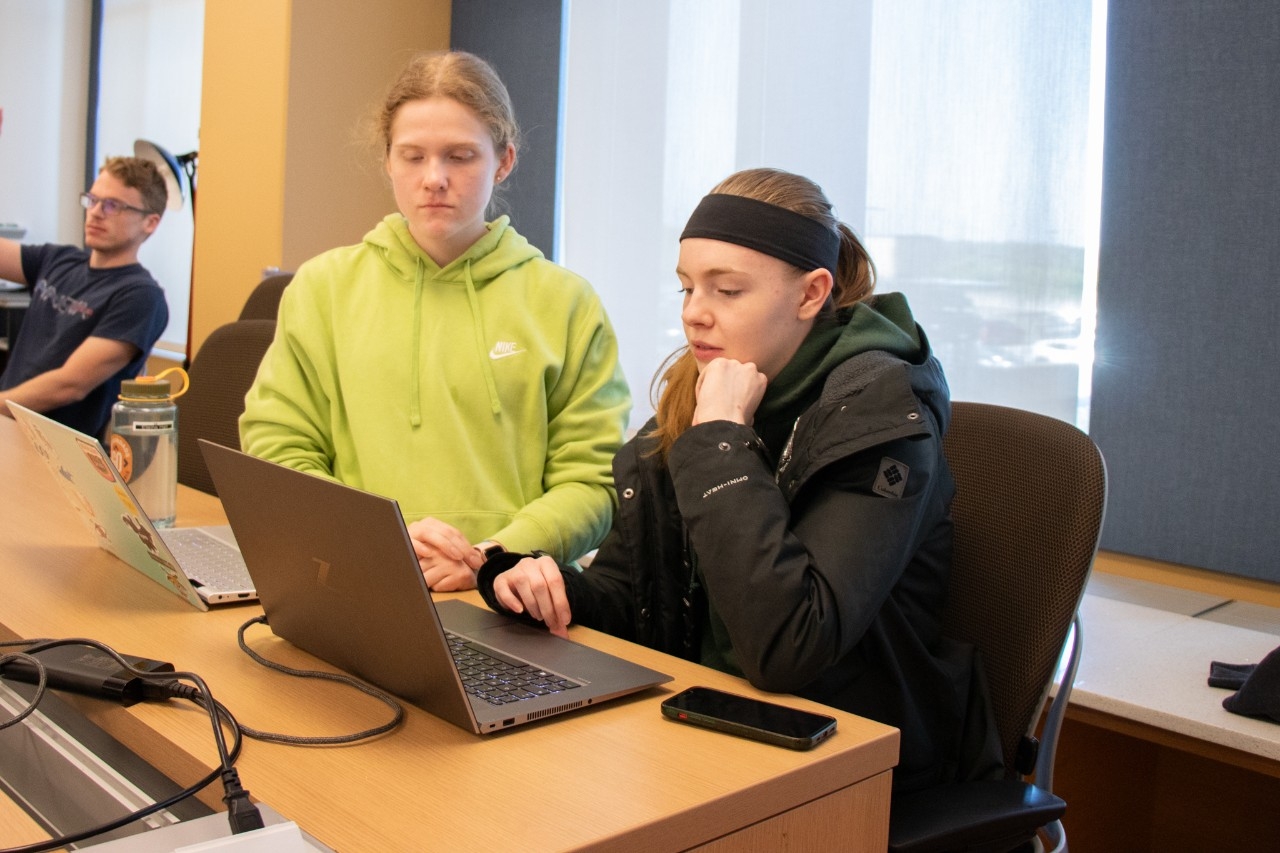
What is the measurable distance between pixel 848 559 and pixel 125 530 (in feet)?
2.57

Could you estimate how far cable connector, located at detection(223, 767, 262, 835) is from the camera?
28.0 inches

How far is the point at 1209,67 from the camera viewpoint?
225cm

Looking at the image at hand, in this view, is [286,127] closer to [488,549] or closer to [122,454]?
[122,454]

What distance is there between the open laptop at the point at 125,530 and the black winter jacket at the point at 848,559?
295mm

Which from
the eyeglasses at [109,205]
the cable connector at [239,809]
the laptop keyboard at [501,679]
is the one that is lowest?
the cable connector at [239,809]

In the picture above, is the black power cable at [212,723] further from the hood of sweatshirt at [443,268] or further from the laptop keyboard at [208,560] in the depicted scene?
the hood of sweatshirt at [443,268]

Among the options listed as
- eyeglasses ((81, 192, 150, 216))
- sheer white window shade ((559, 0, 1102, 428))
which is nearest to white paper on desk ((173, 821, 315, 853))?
sheer white window shade ((559, 0, 1102, 428))

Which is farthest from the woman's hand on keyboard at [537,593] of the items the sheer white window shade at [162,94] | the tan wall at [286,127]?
the sheer white window shade at [162,94]

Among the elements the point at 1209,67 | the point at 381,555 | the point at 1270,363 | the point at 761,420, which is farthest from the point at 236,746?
the point at 1209,67

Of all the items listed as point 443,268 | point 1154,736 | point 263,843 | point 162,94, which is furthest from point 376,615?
point 162,94

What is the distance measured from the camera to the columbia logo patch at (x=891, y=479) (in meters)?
1.13

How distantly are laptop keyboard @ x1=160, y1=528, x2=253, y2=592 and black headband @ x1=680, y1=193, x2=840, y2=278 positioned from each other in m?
0.64

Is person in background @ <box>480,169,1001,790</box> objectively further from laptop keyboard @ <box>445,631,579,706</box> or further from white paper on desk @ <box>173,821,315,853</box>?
white paper on desk @ <box>173,821,315,853</box>

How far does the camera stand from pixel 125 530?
4.24 feet
